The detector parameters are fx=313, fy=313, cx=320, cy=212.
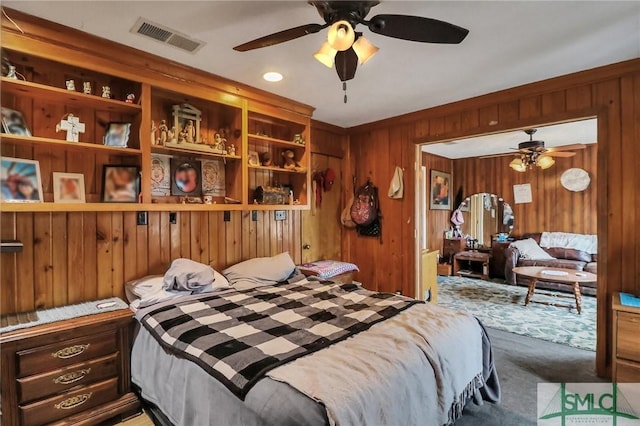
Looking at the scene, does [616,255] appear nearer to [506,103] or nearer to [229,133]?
[506,103]

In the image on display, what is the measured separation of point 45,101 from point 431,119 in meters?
3.37

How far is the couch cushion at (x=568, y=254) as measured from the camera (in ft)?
17.1

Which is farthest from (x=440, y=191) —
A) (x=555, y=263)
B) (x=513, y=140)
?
(x=555, y=263)

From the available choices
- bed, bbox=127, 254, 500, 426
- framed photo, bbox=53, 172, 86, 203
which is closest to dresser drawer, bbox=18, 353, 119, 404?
bed, bbox=127, 254, 500, 426

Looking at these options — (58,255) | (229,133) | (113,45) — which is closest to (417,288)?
(229,133)

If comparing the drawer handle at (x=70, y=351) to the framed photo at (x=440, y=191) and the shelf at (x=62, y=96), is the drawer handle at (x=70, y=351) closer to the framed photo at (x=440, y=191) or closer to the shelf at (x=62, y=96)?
the shelf at (x=62, y=96)

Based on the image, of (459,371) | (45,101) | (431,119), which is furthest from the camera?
(431,119)

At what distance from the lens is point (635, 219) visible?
2375mm

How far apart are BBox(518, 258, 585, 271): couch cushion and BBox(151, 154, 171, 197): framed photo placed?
5555mm

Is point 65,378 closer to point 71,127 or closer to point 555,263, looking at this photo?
point 71,127

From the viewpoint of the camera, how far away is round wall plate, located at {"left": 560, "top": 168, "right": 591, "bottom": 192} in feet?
18.5

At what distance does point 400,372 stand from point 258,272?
66.8 inches

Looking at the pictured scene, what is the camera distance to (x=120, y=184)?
2.27m

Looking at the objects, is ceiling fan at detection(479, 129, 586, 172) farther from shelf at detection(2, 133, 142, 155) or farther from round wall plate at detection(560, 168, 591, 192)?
shelf at detection(2, 133, 142, 155)
